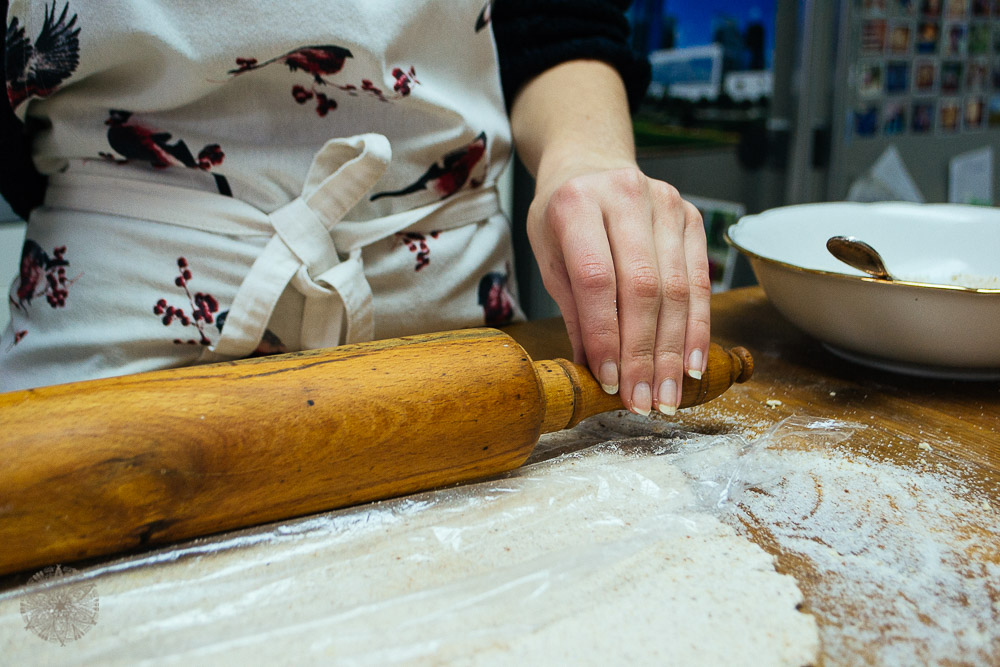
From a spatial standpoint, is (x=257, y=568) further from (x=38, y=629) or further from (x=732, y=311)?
(x=732, y=311)

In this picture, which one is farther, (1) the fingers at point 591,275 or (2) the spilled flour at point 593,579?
(1) the fingers at point 591,275

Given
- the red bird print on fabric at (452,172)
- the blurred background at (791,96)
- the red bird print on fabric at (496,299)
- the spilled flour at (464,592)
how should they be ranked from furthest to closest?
1. the blurred background at (791,96)
2. the red bird print on fabric at (496,299)
3. the red bird print on fabric at (452,172)
4. the spilled flour at (464,592)

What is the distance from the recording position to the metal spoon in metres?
0.66

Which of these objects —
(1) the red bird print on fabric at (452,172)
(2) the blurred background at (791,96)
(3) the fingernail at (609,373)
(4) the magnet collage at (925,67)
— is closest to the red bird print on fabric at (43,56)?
(1) the red bird print on fabric at (452,172)

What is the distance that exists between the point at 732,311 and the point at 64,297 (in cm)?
80

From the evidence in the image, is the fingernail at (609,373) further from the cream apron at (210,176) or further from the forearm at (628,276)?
the cream apron at (210,176)

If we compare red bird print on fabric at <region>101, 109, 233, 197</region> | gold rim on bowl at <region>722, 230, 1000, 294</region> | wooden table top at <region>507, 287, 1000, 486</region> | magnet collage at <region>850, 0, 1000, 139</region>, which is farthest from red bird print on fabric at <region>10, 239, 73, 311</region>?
magnet collage at <region>850, 0, 1000, 139</region>

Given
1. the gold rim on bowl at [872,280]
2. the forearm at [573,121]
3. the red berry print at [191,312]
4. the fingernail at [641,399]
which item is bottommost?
the fingernail at [641,399]

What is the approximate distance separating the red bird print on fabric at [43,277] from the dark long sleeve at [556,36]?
0.57 m

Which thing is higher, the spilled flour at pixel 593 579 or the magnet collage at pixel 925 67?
the magnet collage at pixel 925 67

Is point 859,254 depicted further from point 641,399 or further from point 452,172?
point 452,172

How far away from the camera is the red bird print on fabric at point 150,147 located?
2.21 ft

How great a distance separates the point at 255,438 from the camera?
433 mm

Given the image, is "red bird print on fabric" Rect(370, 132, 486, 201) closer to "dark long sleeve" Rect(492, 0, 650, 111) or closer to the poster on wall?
"dark long sleeve" Rect(492, 0, 650, 111)
